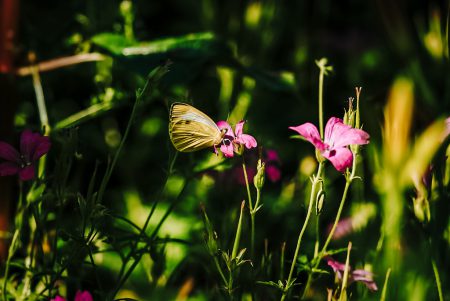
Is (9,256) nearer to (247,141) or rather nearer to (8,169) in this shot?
(8,169)

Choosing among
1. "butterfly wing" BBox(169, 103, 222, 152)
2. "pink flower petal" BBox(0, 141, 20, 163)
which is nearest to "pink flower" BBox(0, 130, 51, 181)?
"pink flower petal" BBox(0, 141, 20, 163)

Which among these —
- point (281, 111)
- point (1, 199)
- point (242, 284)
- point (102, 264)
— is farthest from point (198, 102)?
point (242, 284)

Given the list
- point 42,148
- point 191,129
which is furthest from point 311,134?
point 42,148

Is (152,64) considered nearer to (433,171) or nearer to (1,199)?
(1,199)

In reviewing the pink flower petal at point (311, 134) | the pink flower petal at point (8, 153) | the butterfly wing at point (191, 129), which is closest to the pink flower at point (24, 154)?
the pink flower petal at point (8, 153)

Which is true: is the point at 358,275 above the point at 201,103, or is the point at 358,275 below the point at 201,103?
below

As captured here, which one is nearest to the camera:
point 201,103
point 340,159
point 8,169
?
point 340,159

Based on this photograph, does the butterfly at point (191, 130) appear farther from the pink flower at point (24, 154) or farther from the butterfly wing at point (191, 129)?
the pink flower at point (24, 154)
